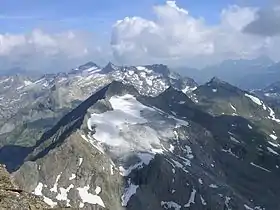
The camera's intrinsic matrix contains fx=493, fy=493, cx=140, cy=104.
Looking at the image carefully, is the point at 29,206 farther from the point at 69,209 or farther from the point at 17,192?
the point at 69,209

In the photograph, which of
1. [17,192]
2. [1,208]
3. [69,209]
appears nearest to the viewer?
[1,208]

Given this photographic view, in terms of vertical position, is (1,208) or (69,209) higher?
(1,208)

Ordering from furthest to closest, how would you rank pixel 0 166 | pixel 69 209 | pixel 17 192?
pixel 69 209 < pixel 0 166 < pixel 17 192

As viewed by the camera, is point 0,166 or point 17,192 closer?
point 17,192

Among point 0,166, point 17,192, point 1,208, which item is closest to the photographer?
point 1,208

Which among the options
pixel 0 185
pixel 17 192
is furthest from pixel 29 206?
pixel 0 185

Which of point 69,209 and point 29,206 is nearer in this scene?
point 29,206

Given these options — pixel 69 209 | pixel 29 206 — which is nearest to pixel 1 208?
pixel 29 206

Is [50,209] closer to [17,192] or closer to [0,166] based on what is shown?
[17,192]

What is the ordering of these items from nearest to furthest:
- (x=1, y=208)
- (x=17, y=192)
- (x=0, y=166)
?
(x=1, y=208), (x=17, y=192), (x=0, y=166)
